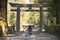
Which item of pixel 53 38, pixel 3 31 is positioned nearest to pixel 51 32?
pixel 53 38

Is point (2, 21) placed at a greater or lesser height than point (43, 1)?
lesser

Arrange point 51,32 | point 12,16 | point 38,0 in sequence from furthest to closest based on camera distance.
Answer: point 38,0 → point 12,16 → point 51,32

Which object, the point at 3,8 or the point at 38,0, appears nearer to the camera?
the point at 3,8

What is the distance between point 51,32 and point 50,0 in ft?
9.75

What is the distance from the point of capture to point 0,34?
1267cm

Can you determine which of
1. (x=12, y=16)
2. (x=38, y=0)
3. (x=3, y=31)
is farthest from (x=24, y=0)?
(x=3, y=31)

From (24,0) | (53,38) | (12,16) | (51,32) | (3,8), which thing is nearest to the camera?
(53,38)

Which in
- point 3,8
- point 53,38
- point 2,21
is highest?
point 3,8

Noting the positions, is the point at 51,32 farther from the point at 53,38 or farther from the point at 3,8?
the point at 3,8

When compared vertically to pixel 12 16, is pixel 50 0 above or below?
above

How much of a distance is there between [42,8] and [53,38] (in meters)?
4.48

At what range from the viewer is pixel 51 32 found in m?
14.7

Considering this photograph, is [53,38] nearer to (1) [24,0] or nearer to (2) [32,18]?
(2) [32,18]

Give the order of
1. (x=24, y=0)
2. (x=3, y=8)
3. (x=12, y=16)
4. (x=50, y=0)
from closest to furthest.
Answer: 1. (x=3, y=8)
2. (x=50, y=0)
3. (x=12, y=16)
4. (x=24, y=0)
